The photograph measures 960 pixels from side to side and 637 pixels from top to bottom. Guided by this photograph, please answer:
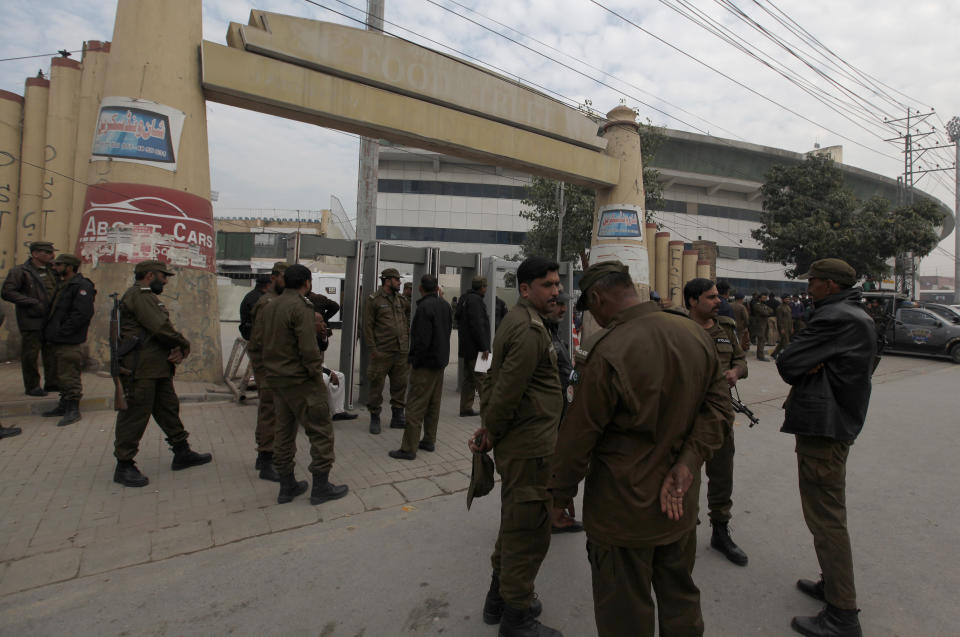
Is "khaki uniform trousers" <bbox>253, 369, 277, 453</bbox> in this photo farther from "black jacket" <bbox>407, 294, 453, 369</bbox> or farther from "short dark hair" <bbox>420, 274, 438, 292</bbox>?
"short dark hair" <bbox>420, 274, 438, 292</bbox>

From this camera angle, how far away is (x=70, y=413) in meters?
5.83

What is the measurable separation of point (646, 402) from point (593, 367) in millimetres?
216

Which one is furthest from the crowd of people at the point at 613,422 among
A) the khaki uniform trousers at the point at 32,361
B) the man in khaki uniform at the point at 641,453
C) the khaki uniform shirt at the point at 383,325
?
the khaki uniform trousers at the point at 32,361

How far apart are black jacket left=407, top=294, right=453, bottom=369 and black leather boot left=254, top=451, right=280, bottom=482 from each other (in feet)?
5.29

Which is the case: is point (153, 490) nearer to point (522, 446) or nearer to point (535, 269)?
point (522, 446)

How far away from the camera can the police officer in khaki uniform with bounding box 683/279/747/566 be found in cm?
321

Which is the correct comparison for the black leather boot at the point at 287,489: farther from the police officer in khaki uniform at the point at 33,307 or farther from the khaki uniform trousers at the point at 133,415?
the police officer in khaki uniform at the point at 33,307

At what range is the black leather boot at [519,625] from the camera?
7.69 ft

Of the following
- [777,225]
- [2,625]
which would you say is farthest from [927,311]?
[2,625]

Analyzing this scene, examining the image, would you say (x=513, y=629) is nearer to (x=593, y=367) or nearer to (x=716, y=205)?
(x=593, y=367)

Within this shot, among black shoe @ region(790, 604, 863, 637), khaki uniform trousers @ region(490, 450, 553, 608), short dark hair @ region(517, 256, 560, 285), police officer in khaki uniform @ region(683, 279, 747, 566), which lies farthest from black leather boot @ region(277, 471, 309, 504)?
black shoe @ region(790, 604, 863, 637)

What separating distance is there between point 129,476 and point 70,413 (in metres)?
2.54

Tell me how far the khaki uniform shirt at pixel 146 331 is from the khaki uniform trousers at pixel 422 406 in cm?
208

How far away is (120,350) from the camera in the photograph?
4102 millimetres
